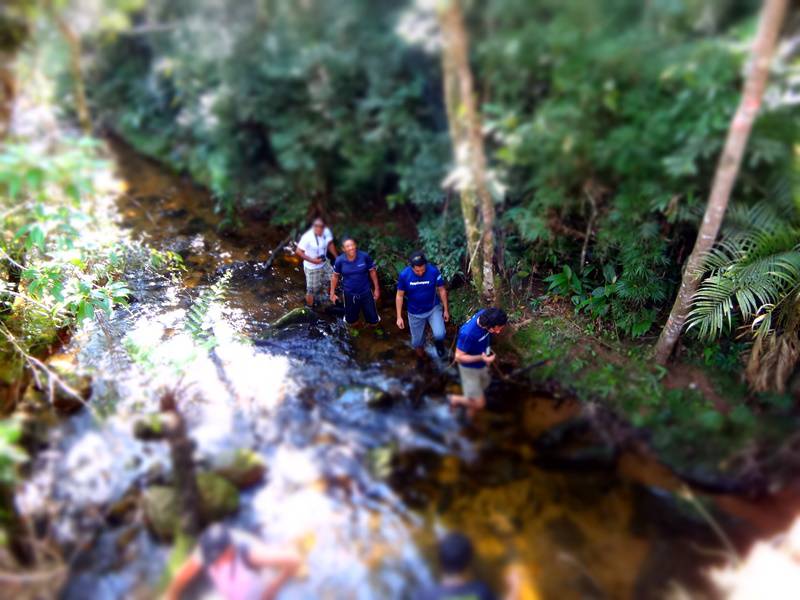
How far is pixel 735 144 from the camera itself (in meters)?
5.21

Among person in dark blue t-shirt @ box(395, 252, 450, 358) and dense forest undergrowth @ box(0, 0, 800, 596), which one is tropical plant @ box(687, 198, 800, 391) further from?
person in dark blue t-shirt @ box(395, 252, 450, 358)

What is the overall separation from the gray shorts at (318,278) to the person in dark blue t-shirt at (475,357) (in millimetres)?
3454

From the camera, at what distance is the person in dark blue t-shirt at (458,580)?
4.98 m

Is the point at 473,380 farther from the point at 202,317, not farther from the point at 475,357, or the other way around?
the point at 202,317

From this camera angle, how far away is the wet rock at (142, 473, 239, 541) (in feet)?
18.3

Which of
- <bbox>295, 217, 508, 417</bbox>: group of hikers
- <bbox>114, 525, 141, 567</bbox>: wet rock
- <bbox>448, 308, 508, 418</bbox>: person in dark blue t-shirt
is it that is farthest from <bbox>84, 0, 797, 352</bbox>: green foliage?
<bbox>114, 525, 141, 567</bbox>: wet rock

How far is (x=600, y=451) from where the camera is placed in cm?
637

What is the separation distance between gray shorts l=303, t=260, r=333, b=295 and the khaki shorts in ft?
11.8

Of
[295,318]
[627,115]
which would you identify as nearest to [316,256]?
[295,318]

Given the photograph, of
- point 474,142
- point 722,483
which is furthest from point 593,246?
point 722,483

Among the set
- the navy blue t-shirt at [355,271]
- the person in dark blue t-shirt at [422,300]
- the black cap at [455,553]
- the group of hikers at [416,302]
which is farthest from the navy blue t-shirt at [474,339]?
the black cap at [455,553]

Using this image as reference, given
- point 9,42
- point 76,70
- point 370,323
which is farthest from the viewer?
point 76,70

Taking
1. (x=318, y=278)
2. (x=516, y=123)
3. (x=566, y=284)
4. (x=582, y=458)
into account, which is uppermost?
(x=516, y=123)

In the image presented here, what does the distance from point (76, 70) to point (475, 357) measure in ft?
55.4
